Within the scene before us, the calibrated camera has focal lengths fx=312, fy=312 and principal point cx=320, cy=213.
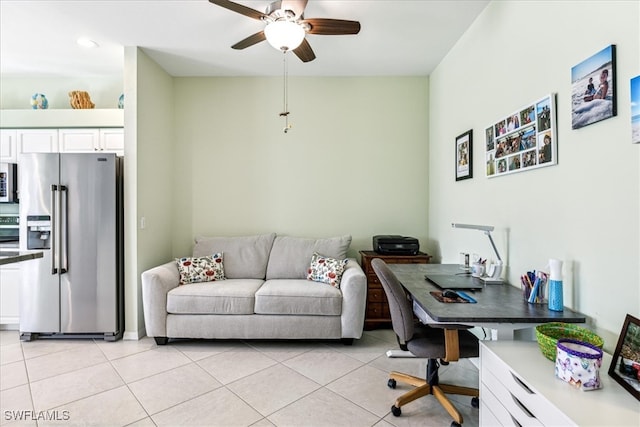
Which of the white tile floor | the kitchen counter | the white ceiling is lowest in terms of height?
the white tile floor

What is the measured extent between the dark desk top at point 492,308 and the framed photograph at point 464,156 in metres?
1.06

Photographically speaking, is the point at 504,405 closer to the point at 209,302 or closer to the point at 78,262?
the point at 209,302

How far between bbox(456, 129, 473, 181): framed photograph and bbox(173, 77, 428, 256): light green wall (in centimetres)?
87

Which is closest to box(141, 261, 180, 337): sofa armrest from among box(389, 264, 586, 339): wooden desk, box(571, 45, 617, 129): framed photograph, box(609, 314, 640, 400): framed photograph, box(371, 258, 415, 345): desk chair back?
box(371, 258, 415, 345): desk chair back

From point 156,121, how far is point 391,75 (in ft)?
8.92

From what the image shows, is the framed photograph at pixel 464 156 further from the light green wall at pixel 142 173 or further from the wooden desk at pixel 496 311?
the light green wall at pixel 142 173

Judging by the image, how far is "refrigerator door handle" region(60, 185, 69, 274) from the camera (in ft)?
9.64

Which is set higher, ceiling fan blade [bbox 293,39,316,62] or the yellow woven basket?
ceiling fan blade [bbox 293,39,316,62]

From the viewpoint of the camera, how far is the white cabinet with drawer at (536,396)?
96 centimetres

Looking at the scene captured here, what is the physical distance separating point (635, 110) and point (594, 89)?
0.27 meters

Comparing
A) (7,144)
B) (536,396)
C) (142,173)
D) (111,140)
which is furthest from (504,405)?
(7,144)

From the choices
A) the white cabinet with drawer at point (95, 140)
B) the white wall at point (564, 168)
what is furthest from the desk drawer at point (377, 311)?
the white cabinet with drawer at point (95, 140)

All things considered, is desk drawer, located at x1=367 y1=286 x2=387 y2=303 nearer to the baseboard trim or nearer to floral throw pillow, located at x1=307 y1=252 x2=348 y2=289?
floral throw pillow, located at x1=307 y1=252 x2=348 y2=289

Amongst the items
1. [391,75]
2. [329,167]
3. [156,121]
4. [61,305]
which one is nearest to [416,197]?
[329,167]
